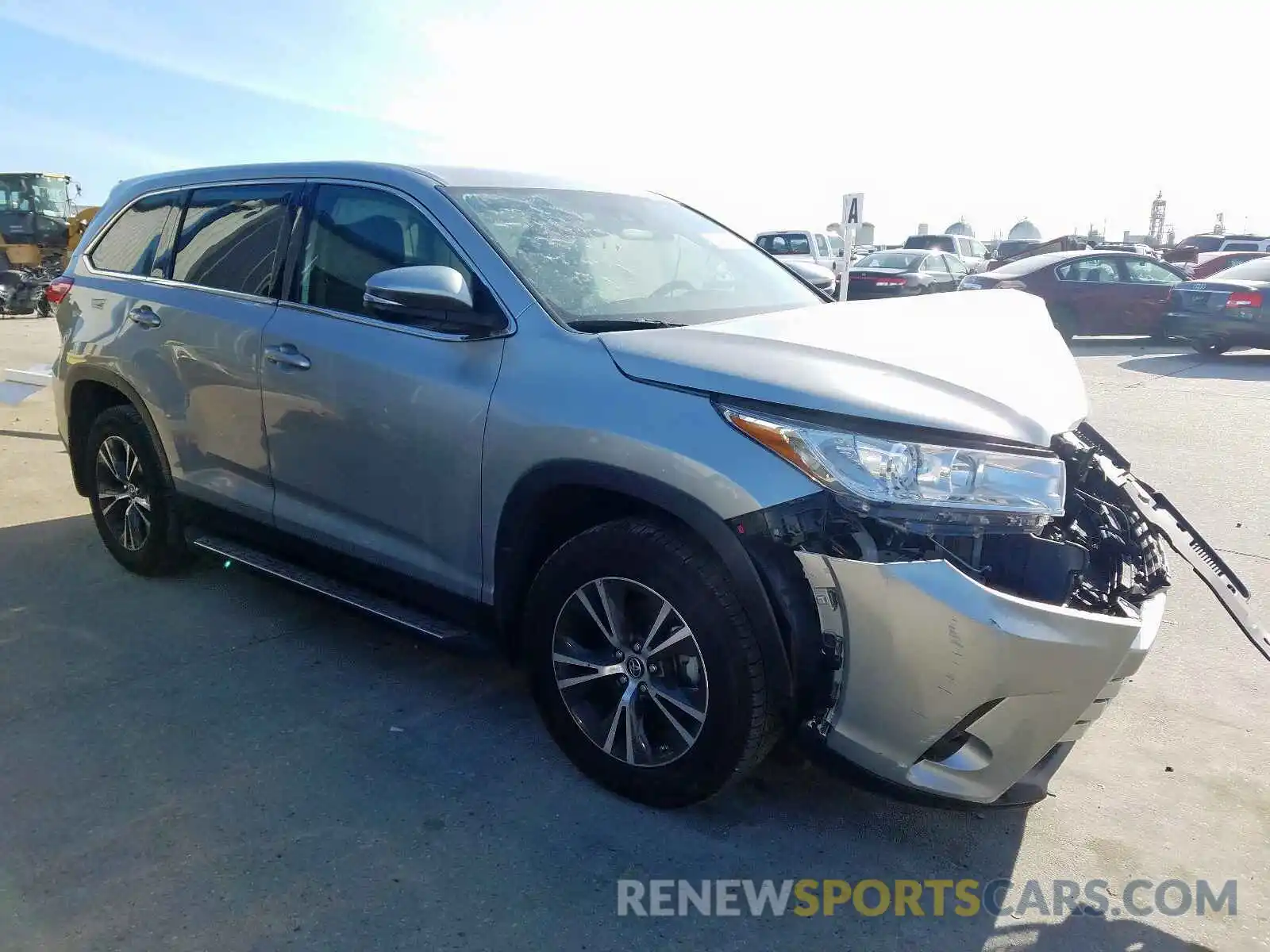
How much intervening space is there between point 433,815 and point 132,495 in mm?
2611

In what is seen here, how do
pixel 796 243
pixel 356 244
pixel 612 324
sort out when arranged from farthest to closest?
pixel 796 243 → pixel 356 244 → pixel 612 324

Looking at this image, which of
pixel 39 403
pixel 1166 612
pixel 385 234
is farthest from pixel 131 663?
pixel 39 403

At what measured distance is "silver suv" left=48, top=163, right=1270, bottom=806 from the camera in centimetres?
239

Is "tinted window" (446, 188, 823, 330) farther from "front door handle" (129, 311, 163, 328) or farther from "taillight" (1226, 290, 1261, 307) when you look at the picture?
"taillight" (1226, 290, 1261, 307)

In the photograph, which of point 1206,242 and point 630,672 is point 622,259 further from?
point 1206,242

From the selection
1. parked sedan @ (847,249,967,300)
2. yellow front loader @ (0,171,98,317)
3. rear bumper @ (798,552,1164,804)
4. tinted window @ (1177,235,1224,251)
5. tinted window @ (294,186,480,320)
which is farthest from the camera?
tinted window @ (1177,235,1224,251)

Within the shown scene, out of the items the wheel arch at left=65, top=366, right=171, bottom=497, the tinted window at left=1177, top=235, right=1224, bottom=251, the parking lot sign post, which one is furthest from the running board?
the tinted window at left=1177, top=235, right=1224, bottom=251

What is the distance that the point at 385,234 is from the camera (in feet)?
11.6

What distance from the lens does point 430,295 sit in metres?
2.93

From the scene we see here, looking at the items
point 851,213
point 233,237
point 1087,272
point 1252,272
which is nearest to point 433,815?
point 233,237

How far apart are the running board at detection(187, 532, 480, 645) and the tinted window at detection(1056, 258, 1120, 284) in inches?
568

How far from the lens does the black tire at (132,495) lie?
4.46 m

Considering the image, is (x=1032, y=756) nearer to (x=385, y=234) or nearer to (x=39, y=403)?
(x=385, y=234)

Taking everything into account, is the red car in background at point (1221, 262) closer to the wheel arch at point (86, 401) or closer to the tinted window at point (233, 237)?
the tinted window at point (233, 237)
